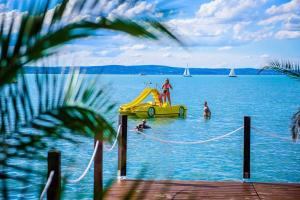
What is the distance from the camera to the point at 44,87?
63.4 inches

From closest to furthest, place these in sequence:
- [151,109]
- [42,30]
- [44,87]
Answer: [42,30], [44,87], [151,109]

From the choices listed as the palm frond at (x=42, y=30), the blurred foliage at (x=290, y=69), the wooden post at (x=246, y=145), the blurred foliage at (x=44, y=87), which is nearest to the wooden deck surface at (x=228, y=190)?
the wooden post at (x=246, y=145)

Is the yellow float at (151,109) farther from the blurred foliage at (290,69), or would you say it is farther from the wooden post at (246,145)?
the wooden post at (246,145)

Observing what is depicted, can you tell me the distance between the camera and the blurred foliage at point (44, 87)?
139 centimetres

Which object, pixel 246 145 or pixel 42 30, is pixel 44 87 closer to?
pixel 42 30

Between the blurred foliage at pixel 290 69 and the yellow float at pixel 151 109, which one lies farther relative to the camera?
the yellow float at pixel 151 109

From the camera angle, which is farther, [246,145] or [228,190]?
[246,145]

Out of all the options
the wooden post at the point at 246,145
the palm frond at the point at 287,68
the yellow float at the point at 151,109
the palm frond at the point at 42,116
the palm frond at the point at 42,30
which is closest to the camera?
the palm frond at the point at 42,30

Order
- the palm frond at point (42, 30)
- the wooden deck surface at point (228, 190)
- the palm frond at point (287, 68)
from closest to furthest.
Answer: the palm frond at point (42, 30), the wooden deck surface at point (228, 190), the palm frond at point (287, 68)

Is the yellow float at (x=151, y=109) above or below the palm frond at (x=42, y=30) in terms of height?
below

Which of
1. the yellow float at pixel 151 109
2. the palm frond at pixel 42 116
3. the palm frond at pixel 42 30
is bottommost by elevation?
the yellow float at pixel 151 109

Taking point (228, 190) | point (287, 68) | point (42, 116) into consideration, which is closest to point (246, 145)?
point (228, 190)

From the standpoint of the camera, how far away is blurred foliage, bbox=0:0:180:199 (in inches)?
54.8

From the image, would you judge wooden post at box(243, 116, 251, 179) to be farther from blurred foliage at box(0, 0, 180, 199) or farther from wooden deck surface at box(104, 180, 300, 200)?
blurred foliage at box(0, 0, 180, 199)
